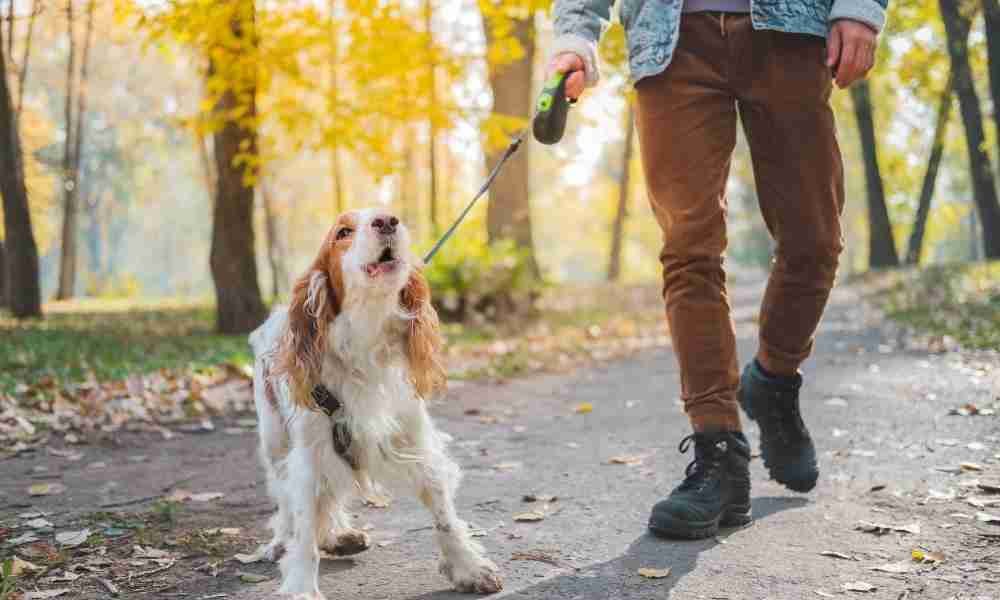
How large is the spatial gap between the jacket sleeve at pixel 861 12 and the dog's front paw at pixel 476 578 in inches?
82.0

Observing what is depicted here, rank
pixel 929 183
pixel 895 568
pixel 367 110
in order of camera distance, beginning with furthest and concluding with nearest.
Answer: pixel 929 183 < pixel 367 110 < pixel 895 568

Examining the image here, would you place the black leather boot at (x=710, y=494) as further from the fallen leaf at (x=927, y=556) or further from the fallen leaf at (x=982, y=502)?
the fallen leaf at (x=982, y=502)

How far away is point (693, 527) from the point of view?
321 cm

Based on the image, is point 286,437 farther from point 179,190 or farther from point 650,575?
point 179,190

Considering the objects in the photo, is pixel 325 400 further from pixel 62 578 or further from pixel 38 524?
pixel 38 524

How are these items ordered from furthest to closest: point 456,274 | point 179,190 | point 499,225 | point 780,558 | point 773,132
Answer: point 179,190 < point 499,225 < point 456,274 < point 773,132 < point 780,558

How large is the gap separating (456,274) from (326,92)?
3.15 metres

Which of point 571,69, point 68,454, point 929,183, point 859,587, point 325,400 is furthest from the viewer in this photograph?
point 929,183

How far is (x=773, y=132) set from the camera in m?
3.26

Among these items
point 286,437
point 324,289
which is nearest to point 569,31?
point 324,289

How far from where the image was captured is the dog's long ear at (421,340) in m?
3.08

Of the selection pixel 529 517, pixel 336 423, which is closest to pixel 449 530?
pixel 336 423

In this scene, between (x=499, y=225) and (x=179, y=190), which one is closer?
(x=499, y=225)

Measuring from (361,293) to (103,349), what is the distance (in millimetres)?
6616
